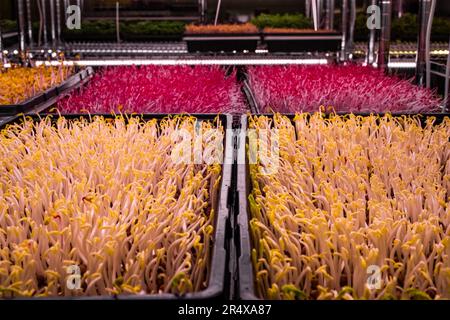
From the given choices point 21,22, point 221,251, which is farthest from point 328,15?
point 221,251

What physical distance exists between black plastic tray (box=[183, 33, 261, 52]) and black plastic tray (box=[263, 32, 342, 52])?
0.13 metres

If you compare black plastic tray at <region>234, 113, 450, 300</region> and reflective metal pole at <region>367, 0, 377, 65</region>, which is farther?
reflective metal pole at <region>367, 0, 377, 65</region>

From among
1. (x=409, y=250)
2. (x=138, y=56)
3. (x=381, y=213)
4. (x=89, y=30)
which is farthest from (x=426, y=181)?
(x=89, y=30)

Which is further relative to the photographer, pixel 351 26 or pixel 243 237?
pixel 351 26

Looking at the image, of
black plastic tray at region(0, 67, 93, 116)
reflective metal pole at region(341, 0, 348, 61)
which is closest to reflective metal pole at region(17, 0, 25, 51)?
black plastic tray at region(0, 67, 93, 116)

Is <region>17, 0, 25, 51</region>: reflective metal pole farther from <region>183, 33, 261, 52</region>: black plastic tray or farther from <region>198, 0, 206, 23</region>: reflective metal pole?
<region>198, 0, 206, 23</region>: reflective metal pole

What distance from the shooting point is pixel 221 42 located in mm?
4477

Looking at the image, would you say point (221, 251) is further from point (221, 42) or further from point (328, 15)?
point (328, 15)

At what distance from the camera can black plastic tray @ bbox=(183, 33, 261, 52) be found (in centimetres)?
446

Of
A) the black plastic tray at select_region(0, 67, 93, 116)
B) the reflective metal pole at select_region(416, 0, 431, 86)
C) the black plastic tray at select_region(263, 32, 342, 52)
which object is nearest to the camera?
the black plastic tray at select_region(0, 67, 93, 116)

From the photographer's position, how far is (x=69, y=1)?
5324 mm

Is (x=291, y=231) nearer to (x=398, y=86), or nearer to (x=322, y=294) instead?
(x=322, y=294)

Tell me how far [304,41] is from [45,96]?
2.16m

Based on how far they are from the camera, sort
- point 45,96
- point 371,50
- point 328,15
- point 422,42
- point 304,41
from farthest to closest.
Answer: point 328,15, point 304,41, point 371,50, point 422,42, point 45,96
